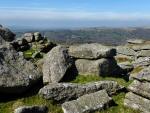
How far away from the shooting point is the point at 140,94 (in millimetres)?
23359

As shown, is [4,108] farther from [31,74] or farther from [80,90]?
[80,90]

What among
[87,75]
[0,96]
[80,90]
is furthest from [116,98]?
[0,96]

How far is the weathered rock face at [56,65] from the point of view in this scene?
2700cm

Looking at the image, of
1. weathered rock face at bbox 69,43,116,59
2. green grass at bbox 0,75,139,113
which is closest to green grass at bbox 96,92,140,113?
green grass at bbox 0,75,139,113

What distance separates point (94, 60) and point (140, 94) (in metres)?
7.31

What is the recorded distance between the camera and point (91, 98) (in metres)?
23.0

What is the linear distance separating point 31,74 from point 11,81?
2.36m

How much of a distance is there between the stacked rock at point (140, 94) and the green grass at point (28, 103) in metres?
5.23

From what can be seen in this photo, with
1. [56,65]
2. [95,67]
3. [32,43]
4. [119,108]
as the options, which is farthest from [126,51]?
[119,108]

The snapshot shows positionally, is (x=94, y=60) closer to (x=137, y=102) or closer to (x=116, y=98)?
(x=116, y=98)

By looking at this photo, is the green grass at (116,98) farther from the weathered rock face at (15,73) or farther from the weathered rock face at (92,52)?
the weathered rock face at (15,73)

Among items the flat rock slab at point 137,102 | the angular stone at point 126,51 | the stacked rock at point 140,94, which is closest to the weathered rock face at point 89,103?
the flat rock slab at point 137,102

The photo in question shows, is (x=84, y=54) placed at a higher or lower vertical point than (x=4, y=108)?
higher

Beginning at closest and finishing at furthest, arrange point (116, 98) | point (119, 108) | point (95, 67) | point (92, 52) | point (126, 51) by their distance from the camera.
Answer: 1. point (119, 108)
2. point (116, 98)
3. point (95, 67)
4. point (92, 52)
5. point (126, 51)
